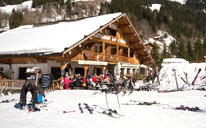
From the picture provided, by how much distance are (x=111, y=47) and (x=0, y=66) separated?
34.9ft

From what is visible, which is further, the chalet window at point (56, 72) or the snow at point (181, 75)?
the chalet window at point (56, 72)

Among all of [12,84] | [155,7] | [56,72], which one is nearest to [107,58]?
[56,72]

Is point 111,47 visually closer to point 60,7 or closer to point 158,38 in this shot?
point 158,38

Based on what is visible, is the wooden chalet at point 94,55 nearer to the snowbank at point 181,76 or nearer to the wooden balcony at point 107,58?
the wooden balcony at point 107,58

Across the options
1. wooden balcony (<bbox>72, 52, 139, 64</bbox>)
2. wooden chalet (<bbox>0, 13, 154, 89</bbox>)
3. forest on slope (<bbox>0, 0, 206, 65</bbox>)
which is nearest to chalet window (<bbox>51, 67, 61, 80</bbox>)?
wooden chalet (<bbox>0, 13, 154, 89</bbox>)

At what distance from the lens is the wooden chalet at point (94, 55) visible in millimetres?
16594

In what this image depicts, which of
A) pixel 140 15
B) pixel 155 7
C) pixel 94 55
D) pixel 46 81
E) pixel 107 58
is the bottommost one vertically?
pixel 46 81

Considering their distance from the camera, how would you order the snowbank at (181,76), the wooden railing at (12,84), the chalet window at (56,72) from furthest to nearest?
the chalet window at (56,72), the snowbank at (181,76), the wooden railing at (12,84)

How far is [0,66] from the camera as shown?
1991 cm

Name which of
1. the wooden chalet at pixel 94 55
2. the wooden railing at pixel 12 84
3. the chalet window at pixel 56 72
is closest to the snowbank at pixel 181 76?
the wooden chalet at pixel 94 55

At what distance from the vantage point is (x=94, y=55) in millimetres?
19188

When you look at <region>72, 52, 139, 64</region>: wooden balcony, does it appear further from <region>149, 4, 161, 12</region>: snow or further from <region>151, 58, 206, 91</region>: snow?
<region>149, 4, 161, 12</region>: snow

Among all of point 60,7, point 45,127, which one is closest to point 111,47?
point 45,127

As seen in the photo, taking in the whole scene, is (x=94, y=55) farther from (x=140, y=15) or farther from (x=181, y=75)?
(x=140, y=15)
